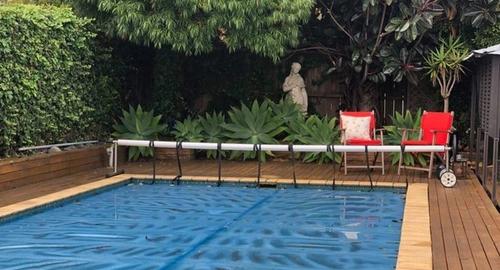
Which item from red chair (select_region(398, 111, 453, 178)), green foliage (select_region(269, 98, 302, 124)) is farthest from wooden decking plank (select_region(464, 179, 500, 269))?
green foliage (select_region(269, 98, 302, 124))

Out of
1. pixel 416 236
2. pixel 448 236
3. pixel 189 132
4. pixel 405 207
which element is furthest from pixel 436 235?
pixel 189 132

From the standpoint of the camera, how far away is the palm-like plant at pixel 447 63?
10.2 metres

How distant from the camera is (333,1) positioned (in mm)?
11141

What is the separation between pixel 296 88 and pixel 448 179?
430cm

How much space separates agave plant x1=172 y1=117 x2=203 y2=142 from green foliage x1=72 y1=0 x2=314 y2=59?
5.04 feet

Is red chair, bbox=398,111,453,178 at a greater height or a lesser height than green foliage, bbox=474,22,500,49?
lesser

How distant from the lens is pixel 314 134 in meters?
10.3

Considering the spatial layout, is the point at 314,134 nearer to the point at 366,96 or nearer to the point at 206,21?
the point at 366,96

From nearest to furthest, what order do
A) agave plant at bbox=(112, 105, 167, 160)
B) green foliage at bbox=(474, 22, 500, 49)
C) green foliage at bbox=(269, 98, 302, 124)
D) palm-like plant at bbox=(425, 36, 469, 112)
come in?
palm-like plant at bbox=(425, 36, 469, 112) < green foliage at bbox=(474, 22, 500, 49) < agave plant at bbox=(112, 105, 167, 160) < green foliage at bbox=(269, 98, 302, 124)

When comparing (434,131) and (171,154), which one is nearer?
(434,131)

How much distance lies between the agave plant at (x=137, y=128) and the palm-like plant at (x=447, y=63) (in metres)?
4.37

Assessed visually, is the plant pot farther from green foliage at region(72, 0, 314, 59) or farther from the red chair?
the red chair

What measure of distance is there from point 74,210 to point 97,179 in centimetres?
172

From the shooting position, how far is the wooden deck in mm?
4719
